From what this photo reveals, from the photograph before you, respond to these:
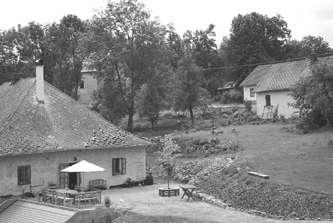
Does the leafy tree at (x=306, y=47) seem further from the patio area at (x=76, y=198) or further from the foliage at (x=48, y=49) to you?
the patio area at (x=76, y=198)

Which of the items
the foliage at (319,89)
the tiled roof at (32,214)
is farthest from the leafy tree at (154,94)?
the tiled roof at (32,214)

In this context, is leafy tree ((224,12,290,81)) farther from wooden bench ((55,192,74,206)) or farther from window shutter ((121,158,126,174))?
wooden bench ((55,192,74,206))

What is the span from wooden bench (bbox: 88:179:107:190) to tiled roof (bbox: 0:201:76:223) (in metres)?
5.43

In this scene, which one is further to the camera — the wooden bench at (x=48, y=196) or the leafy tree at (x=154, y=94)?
the leafy tree at (x=154, y=94)

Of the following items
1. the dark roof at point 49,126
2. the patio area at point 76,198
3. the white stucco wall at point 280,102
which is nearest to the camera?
the patio area at point 76,198

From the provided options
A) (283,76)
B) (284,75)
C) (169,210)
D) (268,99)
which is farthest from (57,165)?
(284,75)

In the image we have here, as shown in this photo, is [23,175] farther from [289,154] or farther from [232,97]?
[232,97]

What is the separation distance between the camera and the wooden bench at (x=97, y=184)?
33.7 m

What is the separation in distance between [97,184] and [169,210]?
8.68m

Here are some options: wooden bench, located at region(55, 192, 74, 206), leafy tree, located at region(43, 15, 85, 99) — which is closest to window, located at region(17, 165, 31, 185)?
wooden bench, located at region(55, 192, 74, 206)

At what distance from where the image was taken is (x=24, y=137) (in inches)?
1300

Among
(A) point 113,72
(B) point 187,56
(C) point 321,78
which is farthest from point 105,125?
(B) point 187,56

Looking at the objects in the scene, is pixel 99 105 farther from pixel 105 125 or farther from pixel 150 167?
pixel 105 125

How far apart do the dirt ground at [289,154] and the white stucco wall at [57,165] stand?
654 cm
